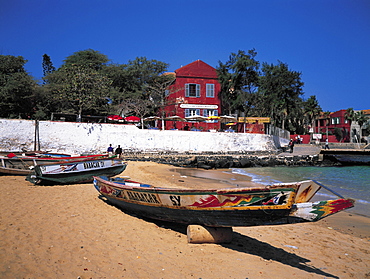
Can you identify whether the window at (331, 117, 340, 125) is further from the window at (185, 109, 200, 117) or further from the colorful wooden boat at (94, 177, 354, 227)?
the colorful wooden boat at (94, 177, 354, 227)

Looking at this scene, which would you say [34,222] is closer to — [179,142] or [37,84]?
[179,142]

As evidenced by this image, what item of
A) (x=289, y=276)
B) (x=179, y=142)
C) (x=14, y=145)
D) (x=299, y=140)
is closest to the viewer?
(x=289, y=276)

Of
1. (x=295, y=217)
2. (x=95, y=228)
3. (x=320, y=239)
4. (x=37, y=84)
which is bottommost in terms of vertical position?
(x=320, y=239)

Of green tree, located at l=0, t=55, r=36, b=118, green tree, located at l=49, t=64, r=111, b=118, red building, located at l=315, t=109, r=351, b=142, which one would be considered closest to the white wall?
green tree, located at l=49, t=64, r=111, b=118

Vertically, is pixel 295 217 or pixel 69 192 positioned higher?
pixel 295 217

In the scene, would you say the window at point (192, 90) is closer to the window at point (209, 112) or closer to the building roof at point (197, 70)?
the building roof at point (197, 70)

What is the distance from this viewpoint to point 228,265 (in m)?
4.69

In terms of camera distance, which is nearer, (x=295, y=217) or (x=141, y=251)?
(x=295, y=217)

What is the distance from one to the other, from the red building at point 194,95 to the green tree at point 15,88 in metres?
16.4

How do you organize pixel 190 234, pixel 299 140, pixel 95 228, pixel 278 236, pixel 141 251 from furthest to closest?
pixel 299 140 < pixel 278 236 < pixel 95 228 < pixel 190 234 < pixel 141 251

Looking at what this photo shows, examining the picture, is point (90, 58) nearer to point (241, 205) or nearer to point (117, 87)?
point (117, 87)

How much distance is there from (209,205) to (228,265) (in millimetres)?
1050

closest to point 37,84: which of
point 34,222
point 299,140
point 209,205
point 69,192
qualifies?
point 69,192

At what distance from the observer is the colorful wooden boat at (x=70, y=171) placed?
10.6 m
